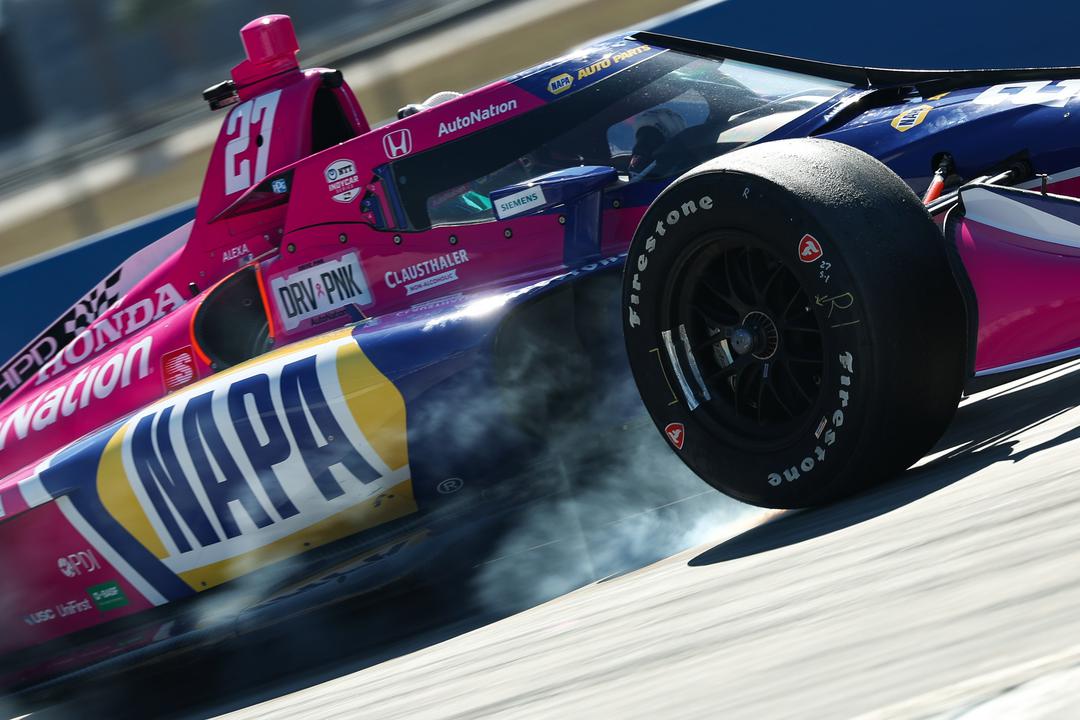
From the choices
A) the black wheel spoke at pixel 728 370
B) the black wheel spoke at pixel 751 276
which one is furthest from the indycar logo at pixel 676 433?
the black wheel spoke at pixel 751 276

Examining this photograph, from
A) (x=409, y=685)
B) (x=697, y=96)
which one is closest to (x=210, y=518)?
(x=409, y=685)

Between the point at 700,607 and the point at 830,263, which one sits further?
the point at 830,263

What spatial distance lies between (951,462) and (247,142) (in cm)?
305

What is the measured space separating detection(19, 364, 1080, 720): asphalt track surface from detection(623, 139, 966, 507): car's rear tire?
142 mm

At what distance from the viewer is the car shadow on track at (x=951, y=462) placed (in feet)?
9.15

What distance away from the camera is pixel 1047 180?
11.4 feet

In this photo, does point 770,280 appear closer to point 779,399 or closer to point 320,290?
point 779,399

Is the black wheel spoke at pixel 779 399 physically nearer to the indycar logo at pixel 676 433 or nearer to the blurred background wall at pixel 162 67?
the indycar logo at pixel 676 433

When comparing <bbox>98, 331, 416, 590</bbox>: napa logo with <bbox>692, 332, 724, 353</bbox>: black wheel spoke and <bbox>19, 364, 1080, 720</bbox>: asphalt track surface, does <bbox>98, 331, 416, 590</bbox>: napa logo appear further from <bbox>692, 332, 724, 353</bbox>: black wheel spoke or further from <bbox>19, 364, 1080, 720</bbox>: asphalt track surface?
<bbox>692, 332, 724, 353</bbox>: black wheel spoke

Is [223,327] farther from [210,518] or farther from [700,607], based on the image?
[700,607]

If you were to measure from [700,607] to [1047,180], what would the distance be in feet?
5.52

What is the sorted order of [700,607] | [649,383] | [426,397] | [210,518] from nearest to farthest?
1. [700,607]
2. [649,383]
3. [426,397]
4. [210,518]

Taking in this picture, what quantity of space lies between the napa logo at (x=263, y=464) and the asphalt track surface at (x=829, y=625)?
0.55m

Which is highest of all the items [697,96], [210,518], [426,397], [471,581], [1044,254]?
[697,96]
